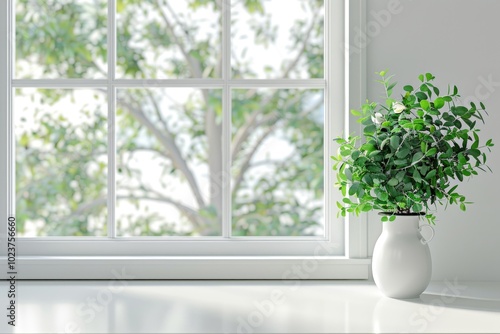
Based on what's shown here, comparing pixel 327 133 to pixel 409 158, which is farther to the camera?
pixel 327 133

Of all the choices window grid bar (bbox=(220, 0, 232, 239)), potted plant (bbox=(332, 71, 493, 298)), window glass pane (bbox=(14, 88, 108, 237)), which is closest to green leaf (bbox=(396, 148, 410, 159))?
potted plant (bbox=(332, 71, 493, 298))

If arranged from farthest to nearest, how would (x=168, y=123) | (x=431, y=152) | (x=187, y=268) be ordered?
(x=168, y=123) < (x=187, y=268) < (x=431, y=152)

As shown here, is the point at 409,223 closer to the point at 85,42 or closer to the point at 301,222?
the point at 301,222

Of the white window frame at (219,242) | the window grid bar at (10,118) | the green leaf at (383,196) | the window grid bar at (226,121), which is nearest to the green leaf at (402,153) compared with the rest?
the green leaf at (383,196)

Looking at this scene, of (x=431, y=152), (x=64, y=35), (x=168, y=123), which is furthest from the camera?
(x=168, y=123)

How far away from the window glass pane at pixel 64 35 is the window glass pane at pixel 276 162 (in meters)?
0.86

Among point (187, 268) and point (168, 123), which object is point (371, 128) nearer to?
point (187, 268)

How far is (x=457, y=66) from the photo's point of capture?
1.60 meters

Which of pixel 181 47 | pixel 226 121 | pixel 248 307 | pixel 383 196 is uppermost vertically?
pixel 181 47

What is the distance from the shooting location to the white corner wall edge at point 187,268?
1.58 metres

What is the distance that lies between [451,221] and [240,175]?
5.56ft

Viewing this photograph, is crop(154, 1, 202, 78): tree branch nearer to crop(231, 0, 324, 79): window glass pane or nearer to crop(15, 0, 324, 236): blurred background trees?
crop(15, 0, 324, 236): blurred background trees

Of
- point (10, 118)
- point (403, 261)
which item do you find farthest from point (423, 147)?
point (10, 118)

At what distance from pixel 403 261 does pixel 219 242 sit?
1.95 feet
